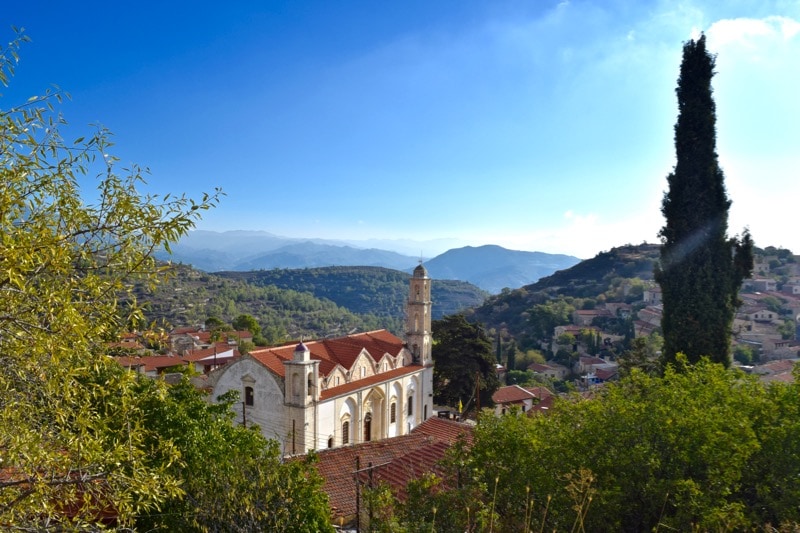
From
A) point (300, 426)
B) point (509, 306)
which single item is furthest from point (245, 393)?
point (509, 306)

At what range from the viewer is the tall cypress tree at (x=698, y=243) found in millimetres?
17328

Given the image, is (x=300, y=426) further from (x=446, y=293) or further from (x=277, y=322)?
(x=446, y=293)

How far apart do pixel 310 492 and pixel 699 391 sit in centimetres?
712

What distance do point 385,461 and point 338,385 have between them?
7.60 meters

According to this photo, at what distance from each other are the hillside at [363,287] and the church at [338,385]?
405 feet

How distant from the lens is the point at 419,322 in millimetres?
29328

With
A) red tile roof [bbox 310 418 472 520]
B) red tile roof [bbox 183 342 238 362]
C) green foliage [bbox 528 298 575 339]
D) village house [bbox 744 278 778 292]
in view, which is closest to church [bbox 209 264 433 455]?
red tile roof [bbox 310 418 472 520]

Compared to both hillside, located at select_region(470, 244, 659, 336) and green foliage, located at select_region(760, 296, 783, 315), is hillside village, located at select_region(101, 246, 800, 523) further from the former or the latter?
hillside, located at select_region(470, 244, 659, 336)

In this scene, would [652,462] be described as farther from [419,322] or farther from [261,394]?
[419,322]

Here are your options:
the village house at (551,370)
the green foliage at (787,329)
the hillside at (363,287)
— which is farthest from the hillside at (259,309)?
the green foliage at (787,329)

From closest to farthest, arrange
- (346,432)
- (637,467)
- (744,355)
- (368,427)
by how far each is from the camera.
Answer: (637,467)
(346,432)
(368,427)
(744,355)

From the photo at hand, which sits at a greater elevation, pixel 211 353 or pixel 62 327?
pixel 62 327

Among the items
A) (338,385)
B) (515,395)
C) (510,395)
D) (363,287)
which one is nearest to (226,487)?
(338,385)

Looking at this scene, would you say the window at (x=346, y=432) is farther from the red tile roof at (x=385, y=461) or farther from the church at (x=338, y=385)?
the red tile roof at (x=385, y=461)
